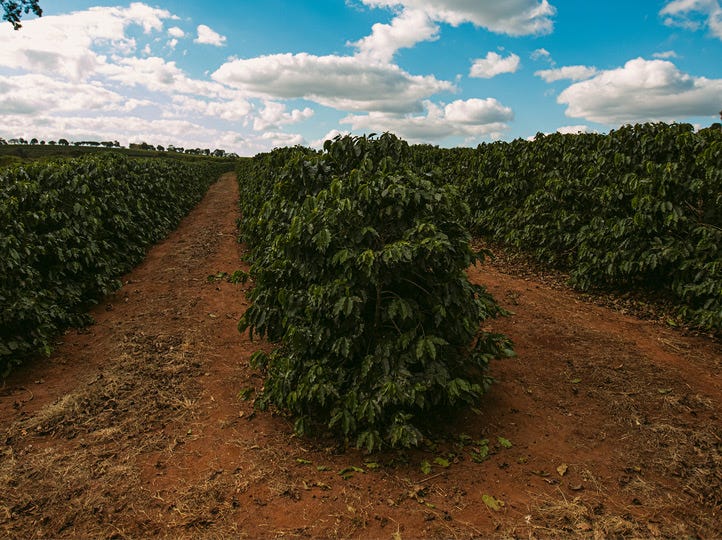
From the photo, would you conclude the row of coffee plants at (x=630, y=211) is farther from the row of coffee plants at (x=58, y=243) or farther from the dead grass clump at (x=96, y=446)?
the row of coffee plants at (x=58, y=243)

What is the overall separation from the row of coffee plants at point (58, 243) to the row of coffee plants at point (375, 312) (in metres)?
3.11

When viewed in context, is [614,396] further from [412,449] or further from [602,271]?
[602,271]

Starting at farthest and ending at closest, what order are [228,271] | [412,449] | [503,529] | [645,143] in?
1. [228,271]
2. [645,143]
3. [412,449]
4. [503,529]

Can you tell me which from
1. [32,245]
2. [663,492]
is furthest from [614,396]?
[32,245]

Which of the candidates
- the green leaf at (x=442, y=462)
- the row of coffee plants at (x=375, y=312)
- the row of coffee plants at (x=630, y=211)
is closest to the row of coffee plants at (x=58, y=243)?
the row of coffee plants at (x=375, y=312)

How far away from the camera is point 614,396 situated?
4.61 meters

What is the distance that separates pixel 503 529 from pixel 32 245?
6.58 meters

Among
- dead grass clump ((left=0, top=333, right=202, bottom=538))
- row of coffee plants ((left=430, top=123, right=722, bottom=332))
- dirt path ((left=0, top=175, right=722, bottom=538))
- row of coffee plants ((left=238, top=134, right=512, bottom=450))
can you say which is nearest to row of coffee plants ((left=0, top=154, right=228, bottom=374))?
dirt path ((left=0, top=175, right=722, bottom=538))

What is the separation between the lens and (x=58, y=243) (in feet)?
22.1

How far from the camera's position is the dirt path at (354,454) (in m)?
2.98

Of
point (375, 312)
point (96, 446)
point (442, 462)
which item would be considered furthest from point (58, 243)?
point (442, 462)

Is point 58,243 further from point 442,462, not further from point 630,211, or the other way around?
point 630,211

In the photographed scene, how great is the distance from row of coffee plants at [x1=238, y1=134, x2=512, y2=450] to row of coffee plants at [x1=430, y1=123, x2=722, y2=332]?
4120mm

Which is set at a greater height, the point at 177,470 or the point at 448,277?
the point at 448,277
